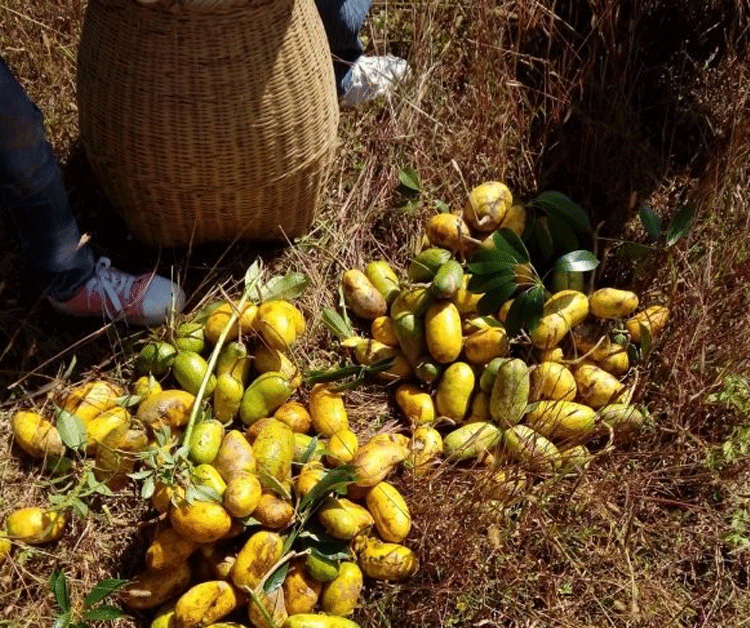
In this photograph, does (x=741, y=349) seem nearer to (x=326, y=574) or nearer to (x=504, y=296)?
(x=504, y=296)

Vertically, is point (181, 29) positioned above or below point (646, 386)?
above

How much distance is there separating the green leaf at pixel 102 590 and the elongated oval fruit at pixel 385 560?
0.52m

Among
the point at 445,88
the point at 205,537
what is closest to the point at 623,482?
the point at 205,537

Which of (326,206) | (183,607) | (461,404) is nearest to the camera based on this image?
Answer: (183,607)

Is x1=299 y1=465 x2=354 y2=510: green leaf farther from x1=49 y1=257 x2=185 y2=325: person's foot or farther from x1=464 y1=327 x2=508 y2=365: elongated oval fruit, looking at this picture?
x1=49 y1=257 x2=185 y2=325: person's foot

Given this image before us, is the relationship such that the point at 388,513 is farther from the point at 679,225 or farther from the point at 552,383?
the point at 679,225

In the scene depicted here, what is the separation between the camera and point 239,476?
6.66 feet

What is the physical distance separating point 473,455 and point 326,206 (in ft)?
3.23

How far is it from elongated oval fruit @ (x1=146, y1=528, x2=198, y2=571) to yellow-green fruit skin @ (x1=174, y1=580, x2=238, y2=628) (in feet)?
0.25

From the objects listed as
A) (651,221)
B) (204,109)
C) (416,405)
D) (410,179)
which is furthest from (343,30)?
(416,405)

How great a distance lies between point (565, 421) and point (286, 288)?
83 centimetres

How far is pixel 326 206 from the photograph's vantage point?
9.58 ft

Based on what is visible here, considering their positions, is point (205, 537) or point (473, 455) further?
point (473, 455)

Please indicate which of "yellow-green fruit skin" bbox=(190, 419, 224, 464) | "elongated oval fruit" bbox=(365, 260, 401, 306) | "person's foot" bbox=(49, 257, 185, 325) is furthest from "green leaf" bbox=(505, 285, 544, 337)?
"person's foot" bbox=(49, 257, 185, 325)
